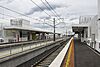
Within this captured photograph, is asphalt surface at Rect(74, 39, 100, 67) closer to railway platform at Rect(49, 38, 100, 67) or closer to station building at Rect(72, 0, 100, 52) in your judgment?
railway platform at Rect(49, 38, 100, 67)

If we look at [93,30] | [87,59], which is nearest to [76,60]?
[87,59]

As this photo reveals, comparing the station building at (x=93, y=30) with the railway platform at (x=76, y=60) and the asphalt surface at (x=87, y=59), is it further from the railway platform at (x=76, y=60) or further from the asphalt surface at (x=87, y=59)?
the railway platform at (x=76, y=60)

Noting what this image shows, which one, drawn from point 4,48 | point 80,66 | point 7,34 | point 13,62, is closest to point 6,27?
point 7,34

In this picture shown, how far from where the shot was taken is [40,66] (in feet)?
42.4

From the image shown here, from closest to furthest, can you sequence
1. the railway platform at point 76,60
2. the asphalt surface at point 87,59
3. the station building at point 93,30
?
1. the railway platform at point 76,60
2. the asphalt surface at point 87,59
3. the station building at point 93,30

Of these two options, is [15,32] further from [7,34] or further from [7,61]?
[7,61]

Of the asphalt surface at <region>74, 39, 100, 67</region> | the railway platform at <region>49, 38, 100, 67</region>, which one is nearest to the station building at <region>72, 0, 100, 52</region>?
the asphalt surface at <region>74, 39, 100, 67</region>

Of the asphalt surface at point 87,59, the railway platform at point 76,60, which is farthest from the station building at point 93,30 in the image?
the railway platform at point 76,60

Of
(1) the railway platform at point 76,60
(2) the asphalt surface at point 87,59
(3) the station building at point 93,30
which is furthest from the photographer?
(3) the station building at point 93,30

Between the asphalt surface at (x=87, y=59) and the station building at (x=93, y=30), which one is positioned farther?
the station building at (x=93, y=30)

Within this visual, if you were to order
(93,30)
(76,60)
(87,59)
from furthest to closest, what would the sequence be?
(93,30)
(87,59)
(76,60)

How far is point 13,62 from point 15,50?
2829 millimetres

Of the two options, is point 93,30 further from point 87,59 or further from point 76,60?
point 76,60

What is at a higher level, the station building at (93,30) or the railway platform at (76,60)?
the station building at (93,30)
